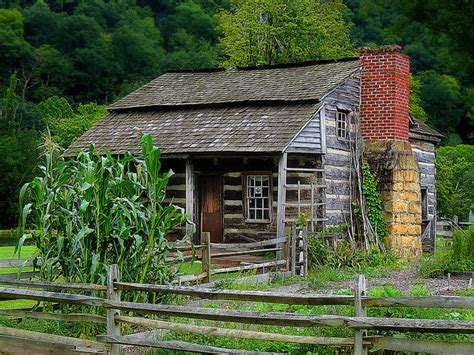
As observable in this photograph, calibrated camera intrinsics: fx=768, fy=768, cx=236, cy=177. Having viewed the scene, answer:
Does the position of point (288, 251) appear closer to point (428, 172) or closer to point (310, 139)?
point (310, 139)

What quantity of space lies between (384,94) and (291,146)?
4.16 metres

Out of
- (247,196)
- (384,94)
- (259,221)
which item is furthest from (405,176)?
(247,196)

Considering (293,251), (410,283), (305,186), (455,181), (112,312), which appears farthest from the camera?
(455,181)

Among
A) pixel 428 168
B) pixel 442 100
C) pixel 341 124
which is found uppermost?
pixel 442 100

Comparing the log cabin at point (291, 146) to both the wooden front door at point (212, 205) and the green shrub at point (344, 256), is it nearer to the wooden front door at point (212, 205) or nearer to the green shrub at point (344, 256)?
the wooden front door at point (212, 205)

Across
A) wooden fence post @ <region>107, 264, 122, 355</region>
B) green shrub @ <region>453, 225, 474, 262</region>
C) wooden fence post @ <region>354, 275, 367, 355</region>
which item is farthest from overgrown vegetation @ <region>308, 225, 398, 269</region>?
wooden fence post @ <region>354, 275, 367, 355</region>

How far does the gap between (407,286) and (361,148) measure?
777cm

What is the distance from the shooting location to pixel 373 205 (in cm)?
2195

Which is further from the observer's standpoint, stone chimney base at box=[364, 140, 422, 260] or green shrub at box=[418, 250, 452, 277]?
stone chimney base at box=[364, 140, 422, 260]

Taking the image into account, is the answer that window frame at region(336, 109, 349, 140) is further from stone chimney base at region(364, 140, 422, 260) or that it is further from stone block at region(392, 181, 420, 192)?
stone block at region(392, 181, 420, 192)

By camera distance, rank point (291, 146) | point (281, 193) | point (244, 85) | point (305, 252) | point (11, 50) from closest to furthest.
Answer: point (305, 252)
point (281, 193)
point (291, 146)
point (244, 85)
point (11, 50)

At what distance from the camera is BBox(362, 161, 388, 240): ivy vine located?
21.8 meters

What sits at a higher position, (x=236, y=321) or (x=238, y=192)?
(x=238, y=192)

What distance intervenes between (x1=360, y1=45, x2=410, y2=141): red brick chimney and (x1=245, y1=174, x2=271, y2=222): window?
359 cm
